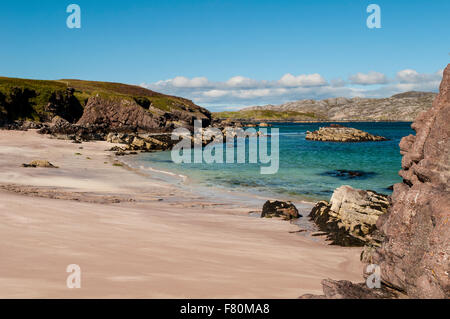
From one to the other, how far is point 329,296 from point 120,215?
28.9 ft

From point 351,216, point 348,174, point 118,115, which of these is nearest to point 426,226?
point 351,216

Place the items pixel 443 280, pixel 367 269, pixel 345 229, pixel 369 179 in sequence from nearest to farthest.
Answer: pixel 443 280 < pixel 367 269 < pixel 345 229 < pixel 369 179

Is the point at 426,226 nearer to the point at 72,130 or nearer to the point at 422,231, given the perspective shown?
the point at 422,231

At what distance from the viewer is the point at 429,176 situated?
7.29 meters

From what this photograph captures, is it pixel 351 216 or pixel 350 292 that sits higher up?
pixel 350 292

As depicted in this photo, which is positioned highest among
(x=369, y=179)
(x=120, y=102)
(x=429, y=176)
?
(x=120, y=102)

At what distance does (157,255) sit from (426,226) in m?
5.33

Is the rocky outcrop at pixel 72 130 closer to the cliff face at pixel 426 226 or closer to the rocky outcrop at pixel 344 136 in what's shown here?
the rocky outcrop at pixel 344 136

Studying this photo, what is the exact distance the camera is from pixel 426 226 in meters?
6.02

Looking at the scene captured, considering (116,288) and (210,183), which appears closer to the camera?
(116,288)

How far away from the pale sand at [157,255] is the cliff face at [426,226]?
4.86 ft

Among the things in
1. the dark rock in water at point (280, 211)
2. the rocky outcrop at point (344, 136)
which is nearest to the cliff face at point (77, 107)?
the rocky outcrop at point (344, 136)
